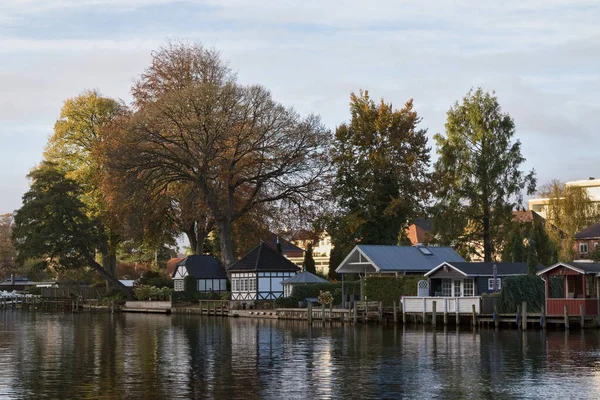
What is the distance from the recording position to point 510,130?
78562 mm

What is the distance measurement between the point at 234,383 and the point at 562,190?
7794cm

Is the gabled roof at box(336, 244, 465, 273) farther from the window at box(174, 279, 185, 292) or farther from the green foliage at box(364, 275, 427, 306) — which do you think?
the window at box(174, 279, 185, 292)

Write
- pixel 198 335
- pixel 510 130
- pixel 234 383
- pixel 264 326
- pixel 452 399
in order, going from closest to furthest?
1. pixel 452 399
2. pixel 234 383
3. pixel 198 335
4. pixel 264 326
5. pixel 510 130

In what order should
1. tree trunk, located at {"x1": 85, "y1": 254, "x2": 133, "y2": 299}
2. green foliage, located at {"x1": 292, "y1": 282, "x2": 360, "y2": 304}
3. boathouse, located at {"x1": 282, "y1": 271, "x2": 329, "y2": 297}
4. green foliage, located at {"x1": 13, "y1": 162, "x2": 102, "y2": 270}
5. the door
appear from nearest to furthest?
the door, green foliage, located at {"x1": 292, "y1": 282, "x2": 360, "y2": 304}, boathouse, located at {"x1": 282, "y1": 271, "x2": 329, "y2": 297}, green foliage, located at {"x1": 13, "y1": 162, "x2": 102, "y2": 270}, tree trunk, located at {"x1": 85, "y1": 254, "x2": 133, "y2": 299}

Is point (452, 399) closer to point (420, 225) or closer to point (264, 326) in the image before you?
point (264, 326)

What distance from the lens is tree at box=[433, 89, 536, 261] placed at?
77.3 m

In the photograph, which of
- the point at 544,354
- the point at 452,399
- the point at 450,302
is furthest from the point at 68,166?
the point at 452,399

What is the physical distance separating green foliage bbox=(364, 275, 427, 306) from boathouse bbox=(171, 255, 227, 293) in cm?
2730

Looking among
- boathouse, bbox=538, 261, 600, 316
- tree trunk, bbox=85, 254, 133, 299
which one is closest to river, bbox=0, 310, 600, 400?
boathouse, bbox=538, 261, 600, 316

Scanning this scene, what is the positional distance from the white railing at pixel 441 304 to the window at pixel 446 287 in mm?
2475

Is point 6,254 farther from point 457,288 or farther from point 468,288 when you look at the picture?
point 468,288

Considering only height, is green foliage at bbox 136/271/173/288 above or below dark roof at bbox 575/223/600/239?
below

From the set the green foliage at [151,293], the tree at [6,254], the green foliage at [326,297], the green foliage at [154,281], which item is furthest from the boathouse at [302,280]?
the tree at [6,254]

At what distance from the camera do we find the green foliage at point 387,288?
61.4 metres
